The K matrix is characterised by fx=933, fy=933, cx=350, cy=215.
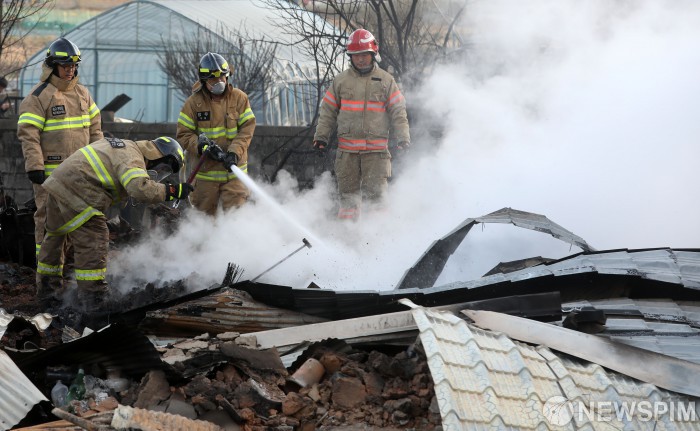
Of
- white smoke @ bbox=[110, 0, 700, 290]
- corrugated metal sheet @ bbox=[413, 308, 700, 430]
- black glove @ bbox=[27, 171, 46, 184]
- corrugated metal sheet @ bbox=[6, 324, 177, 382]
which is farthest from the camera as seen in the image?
black glove @ bbox=[27, 171, 46, 184]

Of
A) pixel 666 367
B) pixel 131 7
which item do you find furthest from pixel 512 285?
pixel 131 7

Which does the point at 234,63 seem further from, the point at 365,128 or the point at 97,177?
the point at 97,177

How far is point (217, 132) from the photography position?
9.00 m

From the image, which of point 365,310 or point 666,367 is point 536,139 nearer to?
point 365,310

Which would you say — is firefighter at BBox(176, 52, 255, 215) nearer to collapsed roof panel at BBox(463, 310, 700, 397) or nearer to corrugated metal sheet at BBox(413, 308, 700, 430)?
collapsed roof panel at BBox(463, 310, 700, 397)

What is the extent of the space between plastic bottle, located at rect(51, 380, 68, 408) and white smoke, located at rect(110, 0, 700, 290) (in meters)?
2.88

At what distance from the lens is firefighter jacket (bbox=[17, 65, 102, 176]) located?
8.12m

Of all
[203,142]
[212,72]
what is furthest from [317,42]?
[203,142]

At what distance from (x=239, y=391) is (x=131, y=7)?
23572mm

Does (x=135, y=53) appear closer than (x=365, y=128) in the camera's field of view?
No

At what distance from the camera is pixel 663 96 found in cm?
908

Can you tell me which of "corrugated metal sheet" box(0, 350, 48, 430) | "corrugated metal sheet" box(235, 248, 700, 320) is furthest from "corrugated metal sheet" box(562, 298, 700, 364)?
"corrugated metal sheet" box(0, 350, 48, 430)

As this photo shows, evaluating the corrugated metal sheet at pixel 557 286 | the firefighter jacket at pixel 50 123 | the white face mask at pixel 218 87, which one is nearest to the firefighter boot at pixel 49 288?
the firefighter jacket at pixel 50 123

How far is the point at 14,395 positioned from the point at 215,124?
509 cm
